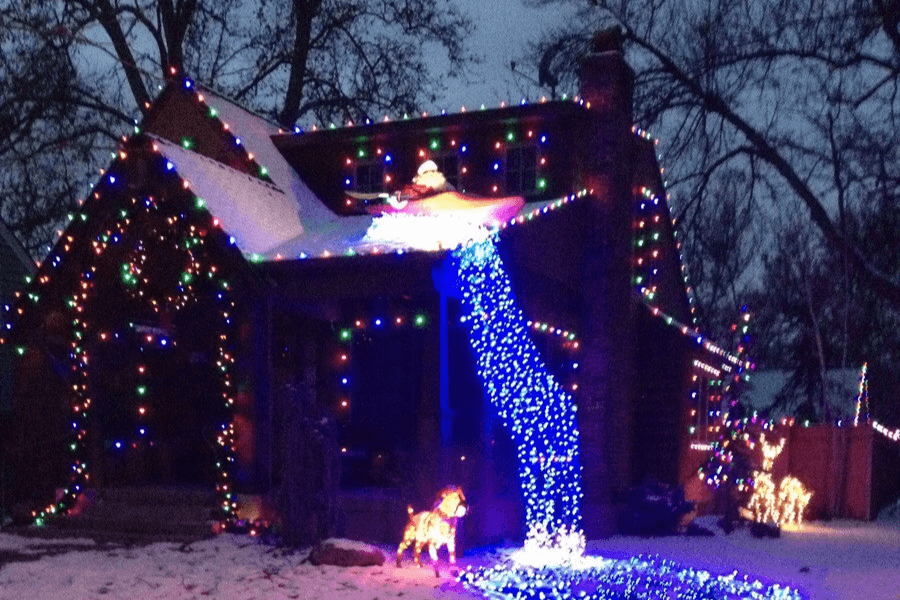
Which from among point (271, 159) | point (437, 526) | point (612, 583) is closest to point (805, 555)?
point (612, 583)

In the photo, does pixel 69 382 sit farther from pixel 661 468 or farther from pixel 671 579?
pixel 661 468

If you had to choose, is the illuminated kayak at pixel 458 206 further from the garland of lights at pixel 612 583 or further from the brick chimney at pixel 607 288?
the garland of lights at pixel 612 583

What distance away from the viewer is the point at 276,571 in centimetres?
947

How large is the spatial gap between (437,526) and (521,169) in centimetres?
684

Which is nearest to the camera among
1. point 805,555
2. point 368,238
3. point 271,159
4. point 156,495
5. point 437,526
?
point 437,526

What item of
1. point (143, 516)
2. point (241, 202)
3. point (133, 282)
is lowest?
point (143, 516)

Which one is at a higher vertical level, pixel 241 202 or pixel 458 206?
pixel 458 206

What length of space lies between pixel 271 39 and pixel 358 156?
11281 mm

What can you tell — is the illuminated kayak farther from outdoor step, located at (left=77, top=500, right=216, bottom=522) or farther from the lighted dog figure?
outdoor step, located at (left=77, top=500, right=216, bottom=522)

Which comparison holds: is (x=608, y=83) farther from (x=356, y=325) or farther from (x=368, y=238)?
(x=356, y=325)

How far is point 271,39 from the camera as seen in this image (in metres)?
26.2

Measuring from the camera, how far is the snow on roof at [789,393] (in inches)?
967

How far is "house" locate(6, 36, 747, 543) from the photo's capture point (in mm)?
11633

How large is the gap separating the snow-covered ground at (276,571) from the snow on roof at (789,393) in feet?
38.9
